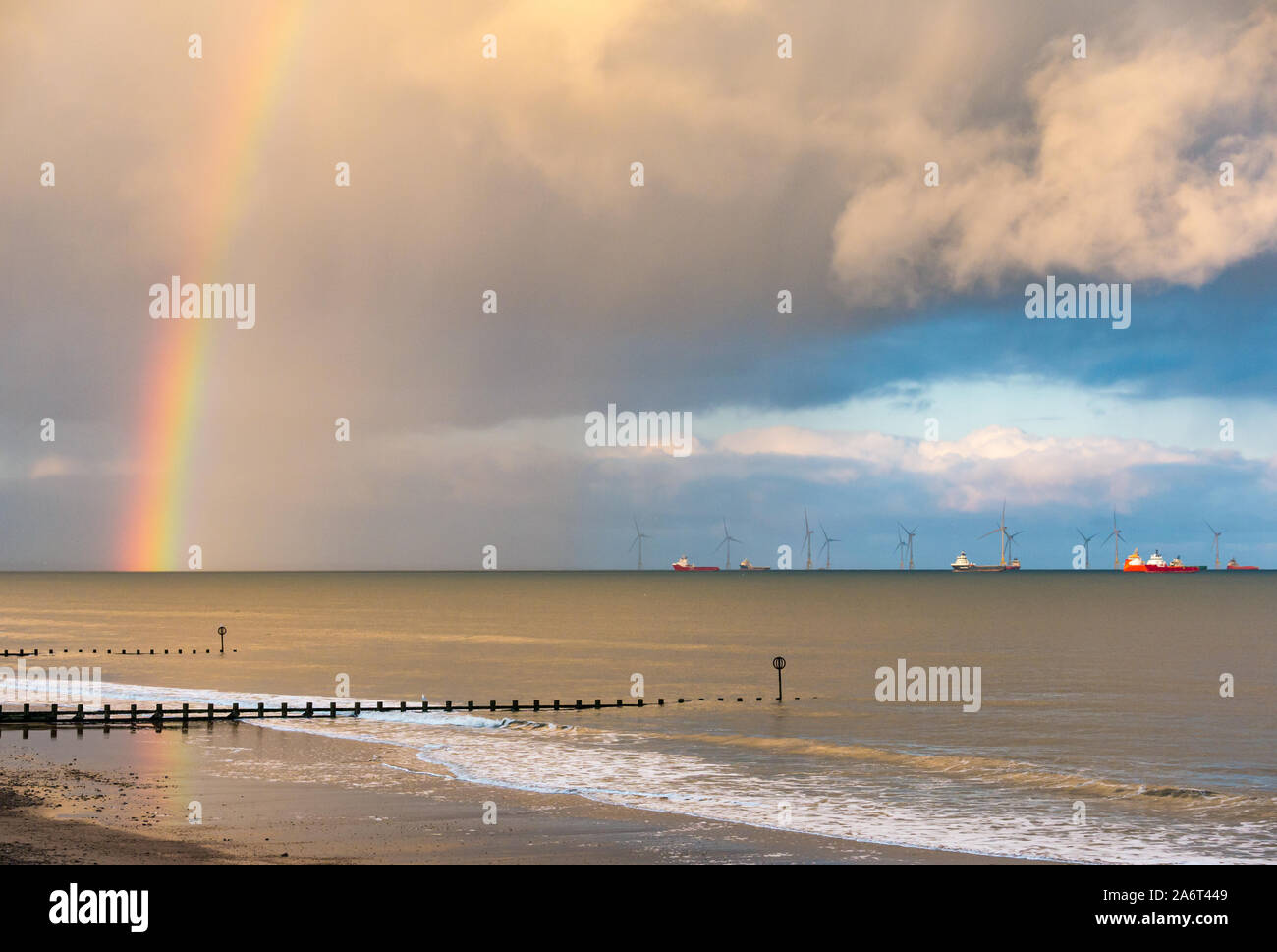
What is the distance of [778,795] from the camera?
136 ft

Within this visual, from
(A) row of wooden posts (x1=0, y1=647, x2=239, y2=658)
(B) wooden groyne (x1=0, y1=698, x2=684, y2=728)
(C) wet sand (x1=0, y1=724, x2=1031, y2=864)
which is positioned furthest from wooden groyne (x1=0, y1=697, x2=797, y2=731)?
(A) row of wooden posts (x1=0, y1=647, x2=239, y2=658)

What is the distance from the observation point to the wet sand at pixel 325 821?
29797mm

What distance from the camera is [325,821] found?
33.9 metres

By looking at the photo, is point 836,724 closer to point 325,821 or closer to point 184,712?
point 184,712

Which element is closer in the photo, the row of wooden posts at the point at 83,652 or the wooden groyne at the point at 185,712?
the wooden groyne at the point at 185,712

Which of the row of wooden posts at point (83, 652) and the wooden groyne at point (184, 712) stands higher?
the wooden groyne at point (184, 712)

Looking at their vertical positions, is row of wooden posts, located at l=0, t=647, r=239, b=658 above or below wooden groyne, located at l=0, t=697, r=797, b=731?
below

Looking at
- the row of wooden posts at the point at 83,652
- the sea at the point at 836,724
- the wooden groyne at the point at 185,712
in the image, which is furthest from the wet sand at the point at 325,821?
the row of wooden posts at the point at 83,652

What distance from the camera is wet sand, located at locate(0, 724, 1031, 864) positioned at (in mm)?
29797

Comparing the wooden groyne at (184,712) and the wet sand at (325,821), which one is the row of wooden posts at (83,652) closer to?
the wooden groyne at (184,712)

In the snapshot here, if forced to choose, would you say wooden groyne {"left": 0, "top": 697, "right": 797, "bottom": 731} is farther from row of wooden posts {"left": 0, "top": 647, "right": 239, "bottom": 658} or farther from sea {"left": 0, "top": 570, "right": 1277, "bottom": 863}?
row of wooden posts {"left": 0, "top": 647, "right": 239, "bottom": 658}

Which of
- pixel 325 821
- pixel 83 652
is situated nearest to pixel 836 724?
pixel 325 821

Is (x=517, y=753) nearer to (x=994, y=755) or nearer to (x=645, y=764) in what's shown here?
(x=645, y=764)
